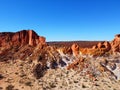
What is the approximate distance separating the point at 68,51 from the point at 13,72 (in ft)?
34.0

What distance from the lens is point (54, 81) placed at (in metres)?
31.9

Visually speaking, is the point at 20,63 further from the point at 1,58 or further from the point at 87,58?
the point at 87,58

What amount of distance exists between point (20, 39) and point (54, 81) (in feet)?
61.2

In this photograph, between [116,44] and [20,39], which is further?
[20,39]

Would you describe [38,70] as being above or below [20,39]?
below

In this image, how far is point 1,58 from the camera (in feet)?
141

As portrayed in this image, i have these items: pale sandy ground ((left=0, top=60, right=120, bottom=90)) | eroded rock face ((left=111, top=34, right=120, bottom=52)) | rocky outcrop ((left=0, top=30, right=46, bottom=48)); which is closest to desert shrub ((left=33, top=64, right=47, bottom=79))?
pale sandy ground ((left=0, top=60, right=120, bottom=90))

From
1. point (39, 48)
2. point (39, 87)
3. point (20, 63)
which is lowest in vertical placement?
point (39, 87)

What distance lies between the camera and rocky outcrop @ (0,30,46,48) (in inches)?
1834

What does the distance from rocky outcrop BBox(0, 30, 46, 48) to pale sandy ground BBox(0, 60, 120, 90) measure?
35.5 ft

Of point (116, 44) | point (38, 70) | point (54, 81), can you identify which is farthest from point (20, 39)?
point (116, 44)

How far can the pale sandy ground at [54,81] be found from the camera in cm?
2988

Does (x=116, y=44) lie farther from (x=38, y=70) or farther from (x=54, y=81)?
(x=38, y=70)

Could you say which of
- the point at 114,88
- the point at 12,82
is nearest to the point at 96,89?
the point at 114,88
